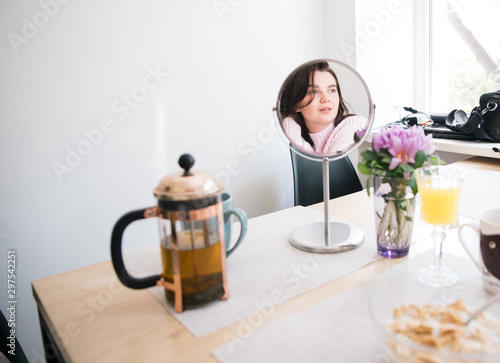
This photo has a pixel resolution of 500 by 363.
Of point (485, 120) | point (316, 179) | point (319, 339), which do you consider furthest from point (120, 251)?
point (485, 120)

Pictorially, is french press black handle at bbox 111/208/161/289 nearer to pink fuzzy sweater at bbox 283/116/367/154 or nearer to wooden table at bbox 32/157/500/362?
wooden table at bbox 32/157/500/362

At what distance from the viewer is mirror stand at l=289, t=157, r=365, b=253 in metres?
0.95

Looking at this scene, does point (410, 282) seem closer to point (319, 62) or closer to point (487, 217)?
point (487, 217)

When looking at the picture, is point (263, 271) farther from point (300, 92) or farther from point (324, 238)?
point (300, 92)

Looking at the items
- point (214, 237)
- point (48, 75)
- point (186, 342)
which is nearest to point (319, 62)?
point (214, 237)

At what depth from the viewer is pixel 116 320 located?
73 cm

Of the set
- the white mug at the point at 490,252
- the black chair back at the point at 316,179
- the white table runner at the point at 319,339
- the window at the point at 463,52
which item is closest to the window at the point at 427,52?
the window at the point at 463,52

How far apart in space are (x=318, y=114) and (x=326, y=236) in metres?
0.29

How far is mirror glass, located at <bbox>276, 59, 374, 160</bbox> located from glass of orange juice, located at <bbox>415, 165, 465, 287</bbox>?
0.22m

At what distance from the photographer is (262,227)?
1.13 metres

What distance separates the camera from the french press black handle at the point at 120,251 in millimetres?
709

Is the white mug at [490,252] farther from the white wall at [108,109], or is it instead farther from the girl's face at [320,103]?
the white wall at [108,109]

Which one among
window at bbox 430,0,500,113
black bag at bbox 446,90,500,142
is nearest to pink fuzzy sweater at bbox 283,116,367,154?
black bag at bbox 446,90,500,142

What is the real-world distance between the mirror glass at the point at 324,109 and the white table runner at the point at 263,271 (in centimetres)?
23
